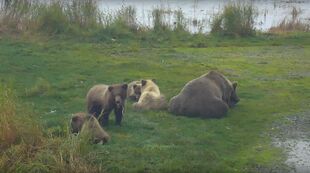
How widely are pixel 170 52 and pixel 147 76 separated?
4.12m

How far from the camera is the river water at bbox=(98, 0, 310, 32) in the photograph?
26266 millimetres

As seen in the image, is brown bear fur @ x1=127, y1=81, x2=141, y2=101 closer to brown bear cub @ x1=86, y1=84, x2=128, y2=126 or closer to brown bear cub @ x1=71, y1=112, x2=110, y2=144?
brown bear cub @ x1=86, y1=84, x2=128, y2=126

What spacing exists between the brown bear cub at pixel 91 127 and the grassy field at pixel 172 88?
0.17m

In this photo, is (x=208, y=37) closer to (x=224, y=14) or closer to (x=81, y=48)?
(x=224, y=14)

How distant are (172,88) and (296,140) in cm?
442

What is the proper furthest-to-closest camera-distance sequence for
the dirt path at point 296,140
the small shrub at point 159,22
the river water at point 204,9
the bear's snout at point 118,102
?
1. the river water at point 204,9
2. the small shrub at point 159,22
3. the bear's snout at point 118,102
4. the dirt path at point 296,140

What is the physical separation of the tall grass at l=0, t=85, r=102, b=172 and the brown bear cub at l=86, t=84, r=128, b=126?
62.2 inches

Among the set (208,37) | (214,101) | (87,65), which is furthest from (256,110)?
(208,37)

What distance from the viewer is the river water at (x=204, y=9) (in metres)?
26.3

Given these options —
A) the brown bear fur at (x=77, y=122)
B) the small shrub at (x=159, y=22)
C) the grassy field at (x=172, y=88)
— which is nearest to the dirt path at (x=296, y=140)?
the grassy field at (x=172, y=88)

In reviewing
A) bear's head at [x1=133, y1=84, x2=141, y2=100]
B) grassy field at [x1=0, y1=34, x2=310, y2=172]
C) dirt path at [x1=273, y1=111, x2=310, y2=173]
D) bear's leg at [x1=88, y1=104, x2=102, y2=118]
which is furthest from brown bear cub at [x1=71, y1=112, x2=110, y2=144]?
bear's head at [x1=133, y1=84, x2=141, y2=100]

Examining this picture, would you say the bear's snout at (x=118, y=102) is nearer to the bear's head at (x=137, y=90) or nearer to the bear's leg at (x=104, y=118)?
the bear's leg at (x=104, y=118)

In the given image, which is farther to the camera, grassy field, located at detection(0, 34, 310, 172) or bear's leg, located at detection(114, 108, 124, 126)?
bear's leg, located at detection(114, 108, 124, 126)

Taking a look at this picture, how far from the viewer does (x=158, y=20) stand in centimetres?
2217
